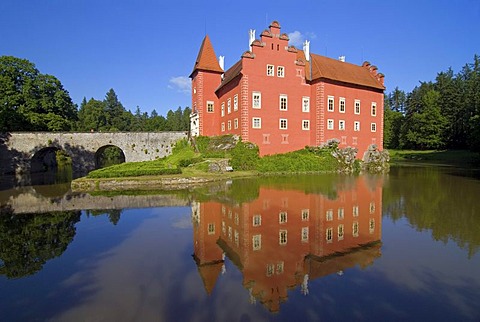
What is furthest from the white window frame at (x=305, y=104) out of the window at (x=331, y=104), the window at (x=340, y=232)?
the window at (x=340, y=232)

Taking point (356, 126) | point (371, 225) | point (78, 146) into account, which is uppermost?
point (356, 126)

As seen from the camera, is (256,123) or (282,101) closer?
(256,123)

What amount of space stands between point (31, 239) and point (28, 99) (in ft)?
150

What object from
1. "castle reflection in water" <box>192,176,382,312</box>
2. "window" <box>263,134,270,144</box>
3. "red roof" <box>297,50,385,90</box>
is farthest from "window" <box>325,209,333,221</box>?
"red roof" <box>297,50,385,90</box>

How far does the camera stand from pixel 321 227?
1052 cm

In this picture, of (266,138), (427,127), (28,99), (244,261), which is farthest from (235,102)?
(427,127)

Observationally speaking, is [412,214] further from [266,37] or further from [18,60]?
[18,60]

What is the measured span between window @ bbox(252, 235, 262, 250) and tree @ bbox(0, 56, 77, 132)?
153 ft

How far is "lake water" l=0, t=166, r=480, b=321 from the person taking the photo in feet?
17.7

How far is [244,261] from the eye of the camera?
7.72 m

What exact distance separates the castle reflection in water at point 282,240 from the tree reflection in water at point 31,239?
4.48 m

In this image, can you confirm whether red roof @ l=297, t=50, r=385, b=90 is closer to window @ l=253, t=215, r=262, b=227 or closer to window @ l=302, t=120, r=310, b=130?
window @ l=302, t=120, r=310, b=130

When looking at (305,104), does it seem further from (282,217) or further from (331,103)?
(282,217)

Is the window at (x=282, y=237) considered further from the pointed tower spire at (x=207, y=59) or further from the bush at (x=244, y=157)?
the pointed tower spire at (x=207, y=59)
